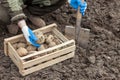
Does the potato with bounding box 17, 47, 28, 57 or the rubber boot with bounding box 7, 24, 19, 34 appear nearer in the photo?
the potato with bounding box 17, 47, 28, 57

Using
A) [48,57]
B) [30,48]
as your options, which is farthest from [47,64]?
[30,48]

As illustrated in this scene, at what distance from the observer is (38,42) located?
2.62 metres

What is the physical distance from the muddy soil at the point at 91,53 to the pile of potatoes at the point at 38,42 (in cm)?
16

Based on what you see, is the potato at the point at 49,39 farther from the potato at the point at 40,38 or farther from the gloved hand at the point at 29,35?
the gloved hand at the point at 29,35

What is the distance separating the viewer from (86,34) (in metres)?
2.79

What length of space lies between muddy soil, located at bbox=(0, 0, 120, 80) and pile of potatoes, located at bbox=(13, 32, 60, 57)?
0.16 meters

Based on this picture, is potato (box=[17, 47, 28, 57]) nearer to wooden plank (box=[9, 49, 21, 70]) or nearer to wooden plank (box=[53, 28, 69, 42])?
wooden plank (box=[9, 49, 21, 70])

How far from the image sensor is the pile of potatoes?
2570mm

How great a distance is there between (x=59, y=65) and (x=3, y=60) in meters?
0.50

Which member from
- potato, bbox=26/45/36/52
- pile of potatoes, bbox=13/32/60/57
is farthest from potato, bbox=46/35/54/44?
potato, bbox=26/45/36/52

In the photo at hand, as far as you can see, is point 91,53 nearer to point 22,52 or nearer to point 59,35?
point 59,35

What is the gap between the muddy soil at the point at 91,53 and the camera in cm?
258

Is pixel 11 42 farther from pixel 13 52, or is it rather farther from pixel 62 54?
pixel 62 54

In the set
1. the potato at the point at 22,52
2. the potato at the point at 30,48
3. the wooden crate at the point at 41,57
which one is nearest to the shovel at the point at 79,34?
the wooden crate at the point at 41,57
